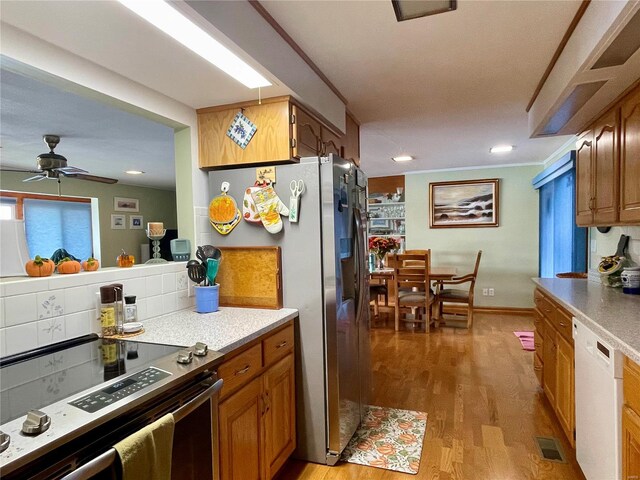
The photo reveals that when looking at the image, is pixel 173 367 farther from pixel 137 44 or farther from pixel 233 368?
pixel 137 44

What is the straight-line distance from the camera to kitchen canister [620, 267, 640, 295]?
2.24 m

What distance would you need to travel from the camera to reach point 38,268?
142cm

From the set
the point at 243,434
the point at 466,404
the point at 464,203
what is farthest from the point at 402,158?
the point at 243,434

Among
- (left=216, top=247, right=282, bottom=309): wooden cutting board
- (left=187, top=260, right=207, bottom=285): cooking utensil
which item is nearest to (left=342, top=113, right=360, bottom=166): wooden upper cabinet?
(left=216, top=247, right=282, bottom=309): wooden cutting board

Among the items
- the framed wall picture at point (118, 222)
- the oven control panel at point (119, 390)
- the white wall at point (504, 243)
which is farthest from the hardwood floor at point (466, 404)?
the framed wall picture at point (118, 222)

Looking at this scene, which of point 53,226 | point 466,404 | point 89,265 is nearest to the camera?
point 89,265

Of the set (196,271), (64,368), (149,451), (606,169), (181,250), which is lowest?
(149,451)

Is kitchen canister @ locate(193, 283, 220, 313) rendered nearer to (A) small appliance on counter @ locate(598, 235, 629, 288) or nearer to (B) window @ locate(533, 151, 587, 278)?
(A) small appliance on counter @ locate(598, 235, 629, 288)

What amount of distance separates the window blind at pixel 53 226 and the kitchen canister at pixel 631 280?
4.90 m

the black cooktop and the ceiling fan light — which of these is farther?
the ceiling fan light

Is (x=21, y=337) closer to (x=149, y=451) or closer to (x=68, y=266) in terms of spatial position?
(x=68, y=266)

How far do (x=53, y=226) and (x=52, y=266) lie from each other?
342 centimetres

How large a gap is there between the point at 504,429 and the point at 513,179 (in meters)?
4.15

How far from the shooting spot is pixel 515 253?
215 inches
